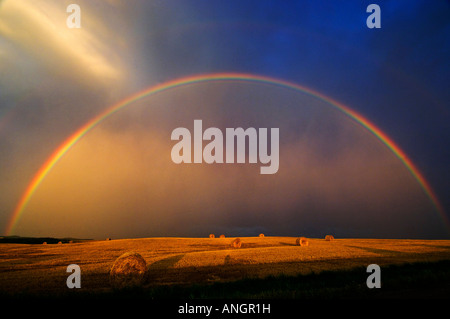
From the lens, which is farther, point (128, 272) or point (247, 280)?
point (128, 272)

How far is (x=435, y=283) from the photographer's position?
1473 centimetres

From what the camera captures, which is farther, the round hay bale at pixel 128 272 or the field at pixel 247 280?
the round hay bale at pixel 128 272

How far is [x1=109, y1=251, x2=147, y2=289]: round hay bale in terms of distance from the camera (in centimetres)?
1761

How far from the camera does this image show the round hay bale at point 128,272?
57.8 ft

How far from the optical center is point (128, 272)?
18156 mm

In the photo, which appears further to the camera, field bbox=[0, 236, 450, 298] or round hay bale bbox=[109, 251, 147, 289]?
round hay bale bbox=[109, 251, 147, 289]

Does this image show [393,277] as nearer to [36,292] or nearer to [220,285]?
[220,285]
